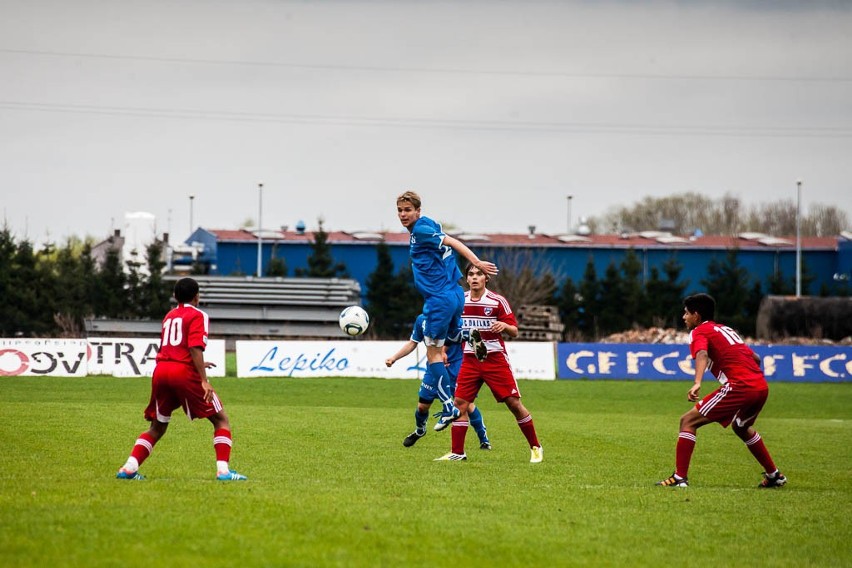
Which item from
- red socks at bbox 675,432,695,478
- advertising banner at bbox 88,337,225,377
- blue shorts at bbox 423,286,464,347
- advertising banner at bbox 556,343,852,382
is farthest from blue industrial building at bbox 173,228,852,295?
red socks at bbox 675,432,695,478

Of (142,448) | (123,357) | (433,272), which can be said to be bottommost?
(123,357)

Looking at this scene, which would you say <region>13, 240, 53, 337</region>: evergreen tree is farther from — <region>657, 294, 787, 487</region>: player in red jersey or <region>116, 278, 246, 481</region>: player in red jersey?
<region>657, 294, 787, 487</region>: player in red jersey

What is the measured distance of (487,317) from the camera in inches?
516

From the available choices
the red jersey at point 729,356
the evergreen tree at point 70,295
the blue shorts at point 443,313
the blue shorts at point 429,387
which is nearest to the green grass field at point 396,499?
the blue shorts at point 429,387

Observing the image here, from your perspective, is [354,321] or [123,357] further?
[123,357]

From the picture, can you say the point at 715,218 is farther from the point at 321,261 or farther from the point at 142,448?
the point at 142,448

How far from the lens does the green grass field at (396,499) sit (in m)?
7.30

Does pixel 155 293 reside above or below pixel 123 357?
above

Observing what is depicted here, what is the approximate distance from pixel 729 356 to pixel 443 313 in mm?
3471

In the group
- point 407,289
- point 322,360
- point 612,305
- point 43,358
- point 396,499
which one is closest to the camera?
point 396,499

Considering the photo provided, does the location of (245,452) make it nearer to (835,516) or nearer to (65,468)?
(65,468)

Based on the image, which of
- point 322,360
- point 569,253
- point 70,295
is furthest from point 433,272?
point 569,253

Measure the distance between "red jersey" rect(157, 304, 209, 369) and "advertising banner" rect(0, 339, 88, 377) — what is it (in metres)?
22.7

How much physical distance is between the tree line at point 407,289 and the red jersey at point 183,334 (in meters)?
49.1
